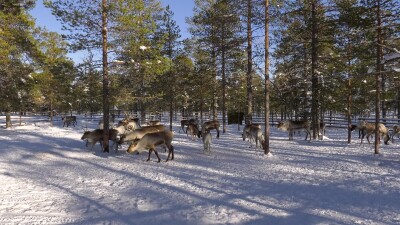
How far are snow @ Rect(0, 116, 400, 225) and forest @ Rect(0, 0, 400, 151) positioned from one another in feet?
10.8

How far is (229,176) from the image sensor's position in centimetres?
1087

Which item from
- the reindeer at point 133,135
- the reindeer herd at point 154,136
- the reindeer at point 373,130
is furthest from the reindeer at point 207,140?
the reindeer at point 373,130

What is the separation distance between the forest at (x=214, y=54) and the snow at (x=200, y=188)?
130 inches

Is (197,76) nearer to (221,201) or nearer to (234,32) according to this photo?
(234,32)

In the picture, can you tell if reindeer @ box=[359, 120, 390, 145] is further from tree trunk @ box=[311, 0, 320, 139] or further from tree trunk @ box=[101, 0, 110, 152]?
tree trunk @ box=[101, 0, 110, 152]

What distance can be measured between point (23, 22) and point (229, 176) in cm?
2269

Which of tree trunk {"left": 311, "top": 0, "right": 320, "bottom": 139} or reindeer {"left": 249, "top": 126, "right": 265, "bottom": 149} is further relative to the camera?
tree trunk {"left": 311, "top": 0, "right": 320, "bottom": 139}

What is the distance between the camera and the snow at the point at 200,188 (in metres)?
7.10

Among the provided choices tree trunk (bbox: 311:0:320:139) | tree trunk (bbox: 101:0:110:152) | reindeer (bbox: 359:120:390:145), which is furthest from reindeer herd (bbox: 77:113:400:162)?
tree trunk (bbox: 311:0:320:139)

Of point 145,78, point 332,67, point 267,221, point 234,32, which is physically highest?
point 234,32

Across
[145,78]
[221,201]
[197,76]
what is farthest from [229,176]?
[197,76]

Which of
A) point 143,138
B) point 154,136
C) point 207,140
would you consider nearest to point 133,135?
point 143,138

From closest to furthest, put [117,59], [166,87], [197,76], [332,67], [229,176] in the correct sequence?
[229,176] → [117,59] → [332,67] → [166,87] → [197,76]

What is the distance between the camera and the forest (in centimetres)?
1484
